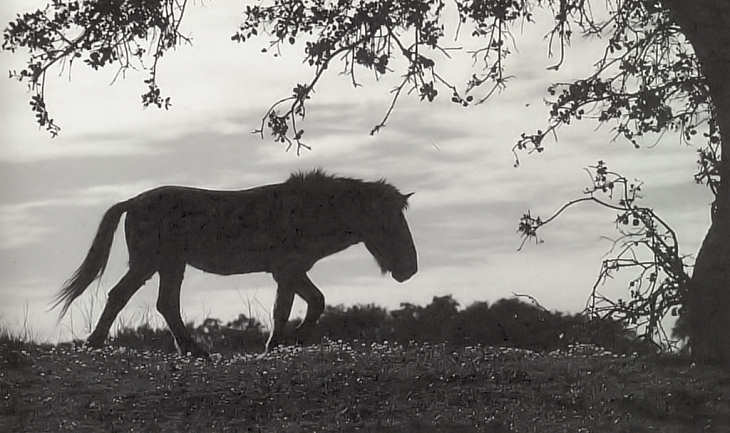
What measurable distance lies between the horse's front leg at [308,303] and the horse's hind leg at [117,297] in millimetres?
1594

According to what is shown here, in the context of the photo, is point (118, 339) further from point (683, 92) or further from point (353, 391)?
point (683, 92)

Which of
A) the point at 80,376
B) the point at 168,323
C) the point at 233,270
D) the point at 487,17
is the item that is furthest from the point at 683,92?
the point at 80,376

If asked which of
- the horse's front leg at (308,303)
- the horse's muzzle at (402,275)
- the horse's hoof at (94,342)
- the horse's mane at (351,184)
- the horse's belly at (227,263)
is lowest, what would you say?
the horse's hoof at (94,342)

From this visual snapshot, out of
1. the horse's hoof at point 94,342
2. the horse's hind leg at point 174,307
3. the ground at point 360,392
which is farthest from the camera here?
the horse's hoof at point 94,342

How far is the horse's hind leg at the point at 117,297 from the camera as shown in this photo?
40.3 ft

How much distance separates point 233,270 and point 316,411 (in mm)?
3756

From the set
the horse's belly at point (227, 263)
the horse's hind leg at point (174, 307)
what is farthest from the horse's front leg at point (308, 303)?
the horse's hind leg at point (174, 307)

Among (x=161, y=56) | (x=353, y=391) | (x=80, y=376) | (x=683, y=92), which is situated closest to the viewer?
(x=353, y=391)

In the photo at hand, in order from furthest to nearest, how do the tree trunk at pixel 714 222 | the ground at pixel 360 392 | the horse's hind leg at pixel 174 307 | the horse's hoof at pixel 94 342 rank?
the horse's hoof at pixel 94 342 < the horse's hind leg at pixel 174 307 < the tree trunk at pixel 714 222 < the ground at pixel 360 392

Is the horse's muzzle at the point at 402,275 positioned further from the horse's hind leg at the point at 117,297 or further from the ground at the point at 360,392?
the horse's hind leg at the point at 117,297

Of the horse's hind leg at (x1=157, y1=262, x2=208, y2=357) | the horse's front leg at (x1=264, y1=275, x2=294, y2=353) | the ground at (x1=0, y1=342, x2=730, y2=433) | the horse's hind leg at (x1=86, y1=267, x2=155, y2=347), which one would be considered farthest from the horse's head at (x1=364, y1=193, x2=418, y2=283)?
the horse's hind leg at (x1=86, y1=267, x2=155, y2=347)

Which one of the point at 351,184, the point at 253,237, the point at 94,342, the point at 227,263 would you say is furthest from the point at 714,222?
the point at 94,342

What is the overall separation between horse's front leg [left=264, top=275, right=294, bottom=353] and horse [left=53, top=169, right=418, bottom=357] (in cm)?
1

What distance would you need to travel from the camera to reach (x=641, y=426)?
9.08 meters
